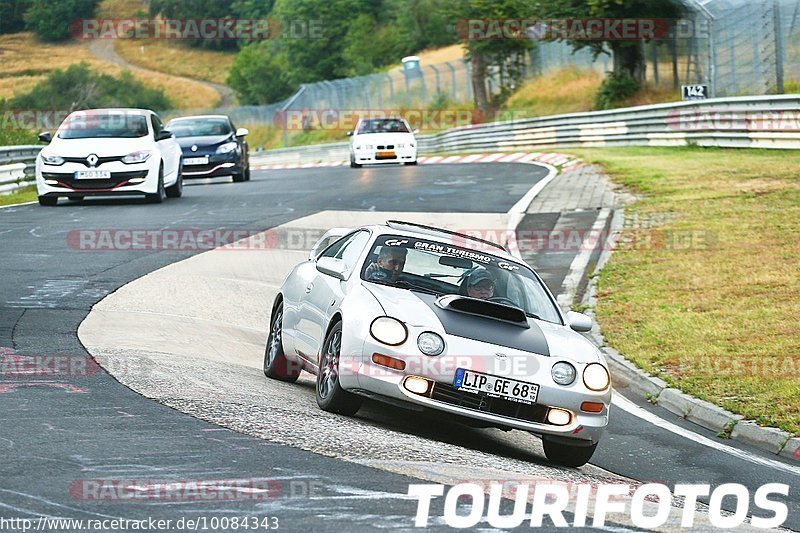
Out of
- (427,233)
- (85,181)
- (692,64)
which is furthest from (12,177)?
(692,64)

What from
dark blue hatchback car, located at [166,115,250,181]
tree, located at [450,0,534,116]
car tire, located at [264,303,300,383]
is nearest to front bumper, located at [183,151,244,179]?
dark blue hatchback car, located at [166,115,250,181]

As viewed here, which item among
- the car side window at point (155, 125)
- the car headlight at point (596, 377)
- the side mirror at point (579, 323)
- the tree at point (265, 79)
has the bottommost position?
the tree at point (265, 79)

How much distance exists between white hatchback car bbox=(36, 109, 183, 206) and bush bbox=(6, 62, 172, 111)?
64.6m

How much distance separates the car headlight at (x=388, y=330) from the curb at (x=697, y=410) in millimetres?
2992

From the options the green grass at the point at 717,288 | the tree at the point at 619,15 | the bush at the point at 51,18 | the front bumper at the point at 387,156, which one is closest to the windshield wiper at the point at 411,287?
the green grass at the point at 717,288

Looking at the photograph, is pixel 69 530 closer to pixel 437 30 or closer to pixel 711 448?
pixel 711 448

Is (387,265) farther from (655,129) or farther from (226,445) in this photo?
(655,129)

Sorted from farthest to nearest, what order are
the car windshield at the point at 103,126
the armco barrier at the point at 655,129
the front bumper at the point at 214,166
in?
the front bumper at the point at 214,166
the armco barrier at the point at 655,129
the car windshield at the point at 103,126

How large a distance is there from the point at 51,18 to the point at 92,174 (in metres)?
112

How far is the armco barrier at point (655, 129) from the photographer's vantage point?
27.8 meters

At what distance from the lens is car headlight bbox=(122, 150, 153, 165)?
22.4 m

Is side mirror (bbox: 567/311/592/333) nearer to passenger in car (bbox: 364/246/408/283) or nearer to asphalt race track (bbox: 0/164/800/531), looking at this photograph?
asphalt race track (bbox: 0/164/800/531)

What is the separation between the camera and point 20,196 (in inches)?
1043

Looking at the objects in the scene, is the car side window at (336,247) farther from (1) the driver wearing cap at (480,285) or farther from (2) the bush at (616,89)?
(2) the bush at (616,89)
